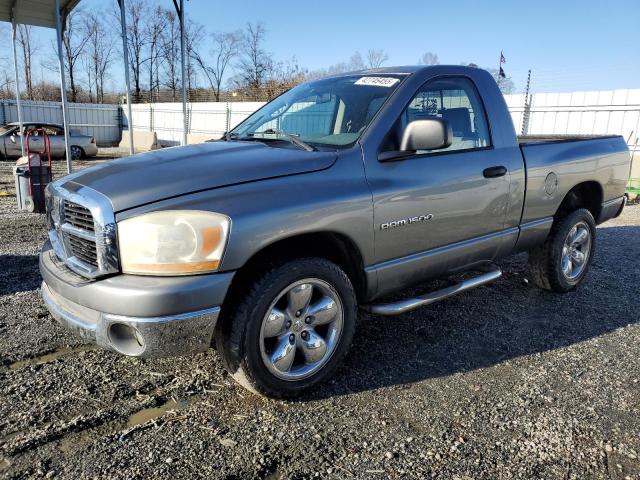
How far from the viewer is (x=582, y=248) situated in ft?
16.4

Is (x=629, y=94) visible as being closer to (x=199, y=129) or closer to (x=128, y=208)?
(x=128, y=208)

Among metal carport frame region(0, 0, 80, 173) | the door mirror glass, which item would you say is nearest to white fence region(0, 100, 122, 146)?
metal carport frame region(0, 0, 80, 173)

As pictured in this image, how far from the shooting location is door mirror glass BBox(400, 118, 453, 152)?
3.06m

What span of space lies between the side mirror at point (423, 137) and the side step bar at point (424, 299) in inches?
37.1

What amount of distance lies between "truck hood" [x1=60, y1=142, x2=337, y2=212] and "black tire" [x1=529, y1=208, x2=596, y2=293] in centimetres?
268

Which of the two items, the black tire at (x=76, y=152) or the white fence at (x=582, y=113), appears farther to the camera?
the black tire at (x=76, y=152)

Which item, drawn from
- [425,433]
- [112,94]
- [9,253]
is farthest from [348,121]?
[112,94]

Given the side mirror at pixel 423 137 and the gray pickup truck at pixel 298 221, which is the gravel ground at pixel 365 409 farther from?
the side mirror at pixel 423 137

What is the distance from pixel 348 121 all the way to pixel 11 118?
26225 mm

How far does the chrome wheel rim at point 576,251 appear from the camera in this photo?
189 inches

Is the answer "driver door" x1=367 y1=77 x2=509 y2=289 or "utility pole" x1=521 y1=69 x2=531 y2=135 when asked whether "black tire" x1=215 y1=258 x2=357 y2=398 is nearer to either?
"driver door" x1=367 y1=77 x2=509 y2=289

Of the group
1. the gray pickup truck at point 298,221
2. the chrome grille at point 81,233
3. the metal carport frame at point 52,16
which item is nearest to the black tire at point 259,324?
the gray pickup truck at point 298,221

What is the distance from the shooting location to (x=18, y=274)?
498cm

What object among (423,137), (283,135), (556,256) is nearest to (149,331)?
(283,135)
